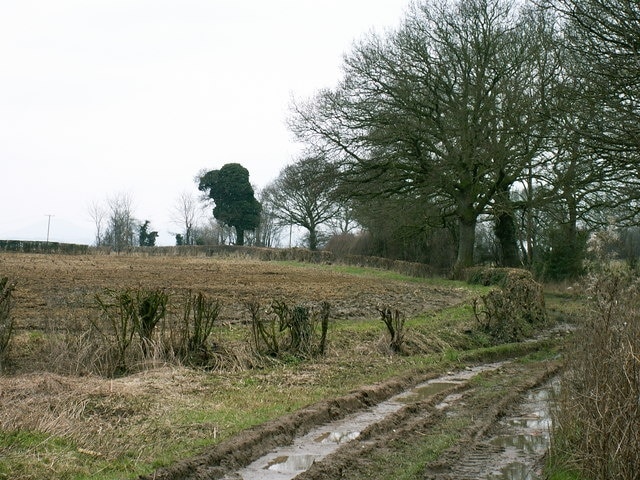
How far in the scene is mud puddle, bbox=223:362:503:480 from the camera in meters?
7.68

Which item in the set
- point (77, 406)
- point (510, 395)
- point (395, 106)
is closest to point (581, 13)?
point (510, 395)

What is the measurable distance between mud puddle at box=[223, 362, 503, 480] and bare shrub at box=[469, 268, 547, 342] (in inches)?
275

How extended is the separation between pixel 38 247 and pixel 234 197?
2646cm

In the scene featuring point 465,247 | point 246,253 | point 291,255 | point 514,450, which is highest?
point 246,253

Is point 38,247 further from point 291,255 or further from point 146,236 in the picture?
point 146,236

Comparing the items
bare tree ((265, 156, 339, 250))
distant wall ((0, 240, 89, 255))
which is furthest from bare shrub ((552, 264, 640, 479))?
distant wall ((0, 240, 89, 255))

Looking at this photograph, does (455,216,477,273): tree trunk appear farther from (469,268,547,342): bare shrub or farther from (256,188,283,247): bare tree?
(256,188,283,247): bare tree

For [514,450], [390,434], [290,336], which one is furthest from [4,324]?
[514,450]

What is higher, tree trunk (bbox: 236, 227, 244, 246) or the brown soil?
tree trunk (bbox: 236, 227, 244, 246)

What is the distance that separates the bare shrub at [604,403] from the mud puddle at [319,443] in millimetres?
2439

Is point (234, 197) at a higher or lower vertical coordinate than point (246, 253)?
higher

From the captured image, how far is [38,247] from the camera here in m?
54.6

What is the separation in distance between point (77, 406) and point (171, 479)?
7.48 ft

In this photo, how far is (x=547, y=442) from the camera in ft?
29.1
